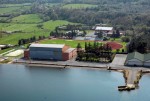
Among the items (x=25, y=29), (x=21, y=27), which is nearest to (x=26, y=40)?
(x=25, y=29)

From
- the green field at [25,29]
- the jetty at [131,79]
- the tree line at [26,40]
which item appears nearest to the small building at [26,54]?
the tree line at [26,40]

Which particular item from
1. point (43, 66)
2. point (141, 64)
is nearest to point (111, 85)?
point (141, 64)

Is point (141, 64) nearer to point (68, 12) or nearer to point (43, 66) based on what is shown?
point (43, 66)

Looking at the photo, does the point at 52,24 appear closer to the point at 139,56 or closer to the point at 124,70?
the point at 139,56

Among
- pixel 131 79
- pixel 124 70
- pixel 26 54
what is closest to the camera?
pixel 131 79

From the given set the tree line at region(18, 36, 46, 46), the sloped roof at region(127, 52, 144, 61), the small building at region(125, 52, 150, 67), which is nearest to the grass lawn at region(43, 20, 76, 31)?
the tree line at region(18, 36, 46, 46)

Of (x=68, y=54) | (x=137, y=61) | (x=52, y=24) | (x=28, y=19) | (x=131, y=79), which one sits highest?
(x=28, y=19)
